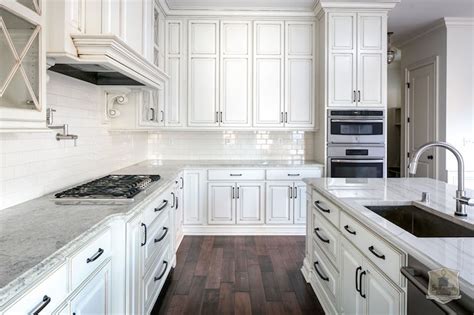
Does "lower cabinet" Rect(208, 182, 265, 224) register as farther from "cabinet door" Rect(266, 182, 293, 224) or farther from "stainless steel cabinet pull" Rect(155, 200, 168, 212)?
"stainless steel cabinet pull" Rect(155, 200, 168, 212)

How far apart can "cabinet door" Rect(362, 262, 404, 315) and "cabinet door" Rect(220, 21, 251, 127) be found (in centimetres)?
302

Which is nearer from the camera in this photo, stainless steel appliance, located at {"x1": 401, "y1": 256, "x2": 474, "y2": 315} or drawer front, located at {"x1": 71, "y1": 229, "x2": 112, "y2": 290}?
stainless steel appliance, located at {"x1": 401, "y1": 256, "x2": 474, "y2": 315}

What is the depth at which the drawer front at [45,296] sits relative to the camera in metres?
0.87

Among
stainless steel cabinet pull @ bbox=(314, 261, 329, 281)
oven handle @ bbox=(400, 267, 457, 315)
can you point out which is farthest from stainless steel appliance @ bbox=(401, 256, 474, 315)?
stainless steel cabinet pull @ bbox=(314, 261, 329, 281)

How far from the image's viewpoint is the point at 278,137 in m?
4.71

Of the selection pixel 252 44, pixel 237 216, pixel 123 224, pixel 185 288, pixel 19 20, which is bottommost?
pixel 185 288

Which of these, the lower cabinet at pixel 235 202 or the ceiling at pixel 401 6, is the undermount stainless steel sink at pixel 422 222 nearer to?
the lower cabinet at pixel 235 202

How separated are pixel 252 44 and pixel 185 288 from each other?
3.10 m

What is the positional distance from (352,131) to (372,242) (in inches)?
111

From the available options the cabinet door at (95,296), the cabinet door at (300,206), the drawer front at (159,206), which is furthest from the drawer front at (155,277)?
the cabinet door at (300,206)

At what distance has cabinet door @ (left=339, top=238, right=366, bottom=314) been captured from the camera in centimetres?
165

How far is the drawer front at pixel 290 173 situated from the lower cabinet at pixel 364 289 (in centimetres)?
227

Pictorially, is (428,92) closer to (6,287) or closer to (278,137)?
(278,137)

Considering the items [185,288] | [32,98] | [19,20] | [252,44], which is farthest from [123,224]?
[252,44]
